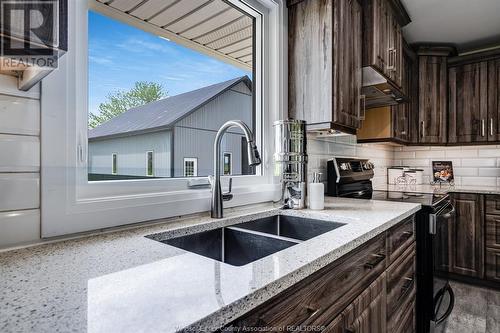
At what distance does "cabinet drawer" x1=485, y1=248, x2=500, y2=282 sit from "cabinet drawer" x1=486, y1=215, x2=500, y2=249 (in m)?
0.06

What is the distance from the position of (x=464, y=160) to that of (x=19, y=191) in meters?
3.95

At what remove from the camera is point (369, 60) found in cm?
187

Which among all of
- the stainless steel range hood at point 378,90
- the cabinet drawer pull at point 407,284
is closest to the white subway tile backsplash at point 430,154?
the stainless steel range hood at point 378,90

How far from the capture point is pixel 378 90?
210 centimetres

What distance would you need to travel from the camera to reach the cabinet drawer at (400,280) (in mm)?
1300

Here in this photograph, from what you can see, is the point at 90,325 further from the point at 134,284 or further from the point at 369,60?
the point at 369,60

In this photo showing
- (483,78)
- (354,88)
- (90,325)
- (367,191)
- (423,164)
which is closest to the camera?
(90,325)

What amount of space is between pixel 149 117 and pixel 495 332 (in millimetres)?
2573

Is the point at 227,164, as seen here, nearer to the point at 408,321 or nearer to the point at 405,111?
the point at 408,321

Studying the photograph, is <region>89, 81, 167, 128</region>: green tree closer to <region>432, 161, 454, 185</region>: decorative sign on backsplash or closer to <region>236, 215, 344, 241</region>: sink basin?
<region>236, 215, 344, 241</region>: sink basin

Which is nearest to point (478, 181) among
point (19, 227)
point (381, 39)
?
point (381, 39)

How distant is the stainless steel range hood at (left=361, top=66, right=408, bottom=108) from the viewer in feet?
6.25

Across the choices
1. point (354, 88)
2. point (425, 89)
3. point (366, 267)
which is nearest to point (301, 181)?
point (366, 267)

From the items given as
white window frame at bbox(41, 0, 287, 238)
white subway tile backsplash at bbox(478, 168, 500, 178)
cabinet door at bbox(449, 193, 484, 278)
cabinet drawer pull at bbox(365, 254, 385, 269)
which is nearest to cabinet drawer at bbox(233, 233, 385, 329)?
cabinet drawer pull at bbox(365, 254, 385, 269)
